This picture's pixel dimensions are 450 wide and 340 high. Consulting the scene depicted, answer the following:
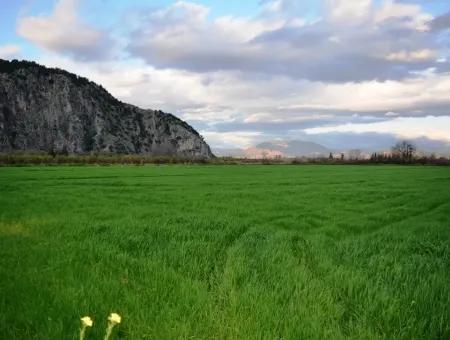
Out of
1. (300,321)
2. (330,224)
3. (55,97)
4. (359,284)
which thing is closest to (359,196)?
(330,224)

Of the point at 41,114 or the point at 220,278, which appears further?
the point at 41,114

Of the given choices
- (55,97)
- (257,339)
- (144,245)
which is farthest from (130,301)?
(55,97)

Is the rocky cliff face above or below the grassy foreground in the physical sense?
above

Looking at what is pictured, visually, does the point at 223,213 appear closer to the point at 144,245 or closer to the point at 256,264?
the point at 144,245

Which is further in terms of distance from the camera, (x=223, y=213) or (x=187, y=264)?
(x=223, y=213)

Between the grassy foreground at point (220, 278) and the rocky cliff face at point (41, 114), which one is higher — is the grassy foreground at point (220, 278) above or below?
below

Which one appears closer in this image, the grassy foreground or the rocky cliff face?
the grassy foreground

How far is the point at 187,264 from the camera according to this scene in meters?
8.96

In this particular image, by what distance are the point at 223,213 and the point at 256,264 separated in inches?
330

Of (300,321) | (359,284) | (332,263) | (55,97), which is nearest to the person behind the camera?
(300,321)

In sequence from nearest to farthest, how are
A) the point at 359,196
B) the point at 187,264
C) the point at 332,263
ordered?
the point at 187,264 → the point at 332,263 → the point at 359,196

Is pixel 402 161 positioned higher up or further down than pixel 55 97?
further down

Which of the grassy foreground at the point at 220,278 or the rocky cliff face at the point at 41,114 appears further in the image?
the rocky cliff face at the point at 41,114

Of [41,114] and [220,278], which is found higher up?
[41,114]
